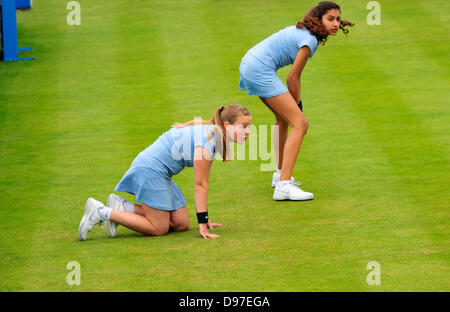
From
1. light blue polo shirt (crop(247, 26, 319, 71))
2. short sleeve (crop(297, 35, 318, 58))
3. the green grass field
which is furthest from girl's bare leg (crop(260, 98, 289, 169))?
short sleeve (crop(297, 35, 318, 58))

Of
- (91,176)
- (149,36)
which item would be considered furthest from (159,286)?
(149,36)

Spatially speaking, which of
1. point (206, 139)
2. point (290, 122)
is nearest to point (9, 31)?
point (290, 122)

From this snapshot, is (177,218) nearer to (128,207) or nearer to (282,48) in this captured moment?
(128,207)

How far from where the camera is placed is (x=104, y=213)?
23.4ft

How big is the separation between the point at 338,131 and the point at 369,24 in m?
5.70

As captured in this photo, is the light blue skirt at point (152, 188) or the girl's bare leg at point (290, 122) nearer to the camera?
the light blue skirt at point (152, 188)

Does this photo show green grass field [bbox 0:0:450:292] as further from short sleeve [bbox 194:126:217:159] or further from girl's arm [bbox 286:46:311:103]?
girl's arm [bbox 286:46:311:103]

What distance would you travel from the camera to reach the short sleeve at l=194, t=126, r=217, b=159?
275 inches

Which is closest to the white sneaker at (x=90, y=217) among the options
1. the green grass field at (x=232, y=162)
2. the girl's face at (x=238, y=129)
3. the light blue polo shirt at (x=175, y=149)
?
Answer: the green grass field at (x=232, y=162)

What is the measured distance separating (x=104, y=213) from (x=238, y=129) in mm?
1295

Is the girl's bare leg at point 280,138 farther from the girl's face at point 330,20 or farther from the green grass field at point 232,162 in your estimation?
the girl's face at point 330,20

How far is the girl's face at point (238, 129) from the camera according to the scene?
7.00 meters

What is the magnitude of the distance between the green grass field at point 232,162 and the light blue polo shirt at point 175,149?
2.00 feet

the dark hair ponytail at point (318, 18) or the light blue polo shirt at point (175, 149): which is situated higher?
the dark hair ponytail at point (318, 18)
